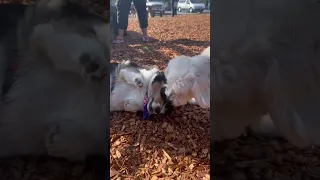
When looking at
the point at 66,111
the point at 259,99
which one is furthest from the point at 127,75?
the point at 259,99

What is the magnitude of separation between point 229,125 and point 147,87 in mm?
1237

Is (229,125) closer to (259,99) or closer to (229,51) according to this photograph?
(259,99)

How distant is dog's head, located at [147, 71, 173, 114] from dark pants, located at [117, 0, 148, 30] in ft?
2.34

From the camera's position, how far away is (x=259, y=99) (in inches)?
45.3

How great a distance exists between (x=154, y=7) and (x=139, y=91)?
91 centimetres

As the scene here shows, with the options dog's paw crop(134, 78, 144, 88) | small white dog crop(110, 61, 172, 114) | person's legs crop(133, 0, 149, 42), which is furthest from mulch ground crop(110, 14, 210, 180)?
dog's paw crop(134, 78, 144, 88)

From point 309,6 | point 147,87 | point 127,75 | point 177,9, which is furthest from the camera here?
point 147,87

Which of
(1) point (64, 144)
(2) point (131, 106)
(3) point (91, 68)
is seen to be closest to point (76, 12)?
(3) point (91, 68)

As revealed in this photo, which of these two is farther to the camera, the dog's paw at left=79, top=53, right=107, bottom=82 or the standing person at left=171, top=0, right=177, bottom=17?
the standing person at left=171, top=0, right=177, bottom=17

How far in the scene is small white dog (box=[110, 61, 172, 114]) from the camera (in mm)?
2141

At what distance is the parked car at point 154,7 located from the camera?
1543mm

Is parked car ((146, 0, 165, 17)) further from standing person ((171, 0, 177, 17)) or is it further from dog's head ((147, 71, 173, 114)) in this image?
dog's head ((147, 71, 173, 114))

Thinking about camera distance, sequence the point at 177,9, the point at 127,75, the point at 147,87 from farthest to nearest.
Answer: the point at 147,87
the point at 127,75
the point at 177,9

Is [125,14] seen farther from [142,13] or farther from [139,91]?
[139,91]
